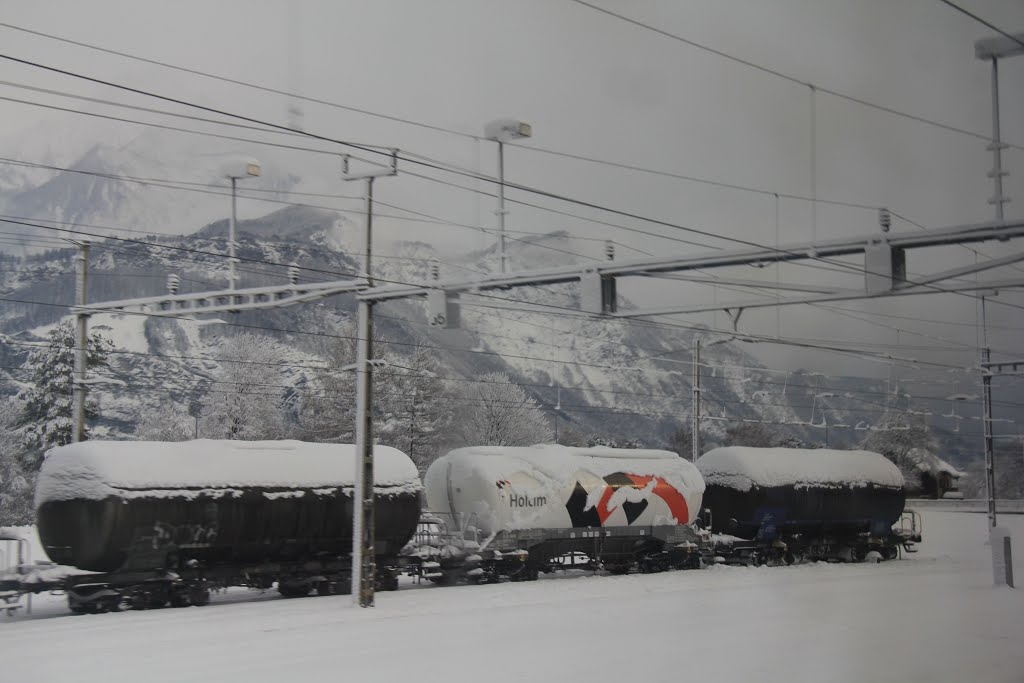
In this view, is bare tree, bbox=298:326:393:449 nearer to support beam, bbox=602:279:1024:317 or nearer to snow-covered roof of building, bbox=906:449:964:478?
snow-covered roof of building, bbox=906:449:964:478

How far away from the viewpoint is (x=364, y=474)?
22.7 m

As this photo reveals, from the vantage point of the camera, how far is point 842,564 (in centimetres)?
3697

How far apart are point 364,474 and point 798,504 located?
18.4 m

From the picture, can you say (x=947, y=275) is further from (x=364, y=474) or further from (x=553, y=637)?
(x=364, y=474)

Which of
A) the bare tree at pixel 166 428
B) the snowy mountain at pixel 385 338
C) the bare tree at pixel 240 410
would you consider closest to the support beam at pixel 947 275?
the bare tree at pixel 240 410

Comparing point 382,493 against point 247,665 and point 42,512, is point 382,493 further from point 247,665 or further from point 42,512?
point 247,665

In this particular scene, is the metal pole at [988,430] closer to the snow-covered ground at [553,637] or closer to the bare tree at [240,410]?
the snow-covered ground at [553,637]

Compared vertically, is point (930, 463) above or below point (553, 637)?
above

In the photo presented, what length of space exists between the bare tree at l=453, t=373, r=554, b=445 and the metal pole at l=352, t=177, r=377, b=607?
4503 centimetres

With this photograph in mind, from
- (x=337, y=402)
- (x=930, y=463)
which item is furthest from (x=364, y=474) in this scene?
(x=930, y=463)

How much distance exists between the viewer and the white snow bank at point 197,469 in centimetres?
2194

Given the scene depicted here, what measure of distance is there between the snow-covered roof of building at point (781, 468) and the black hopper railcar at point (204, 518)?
495 inches

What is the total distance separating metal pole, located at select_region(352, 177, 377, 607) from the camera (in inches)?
883

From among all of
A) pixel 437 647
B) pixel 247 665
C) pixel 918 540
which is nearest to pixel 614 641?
pixel 437 647
